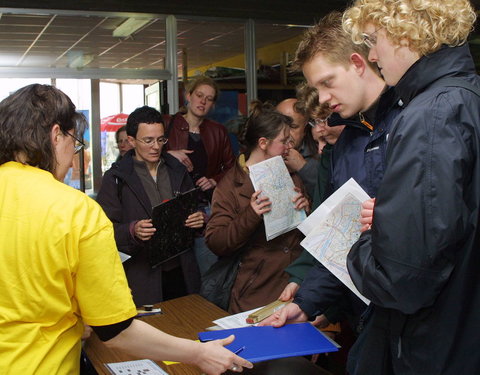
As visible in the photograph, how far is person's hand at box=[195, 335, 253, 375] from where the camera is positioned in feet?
5.94

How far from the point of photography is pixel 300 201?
10.7 ft

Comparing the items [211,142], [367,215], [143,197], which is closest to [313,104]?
[143,197]

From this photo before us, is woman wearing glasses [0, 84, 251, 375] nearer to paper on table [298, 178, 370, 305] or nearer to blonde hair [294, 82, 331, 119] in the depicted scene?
paper on table [298, 178, 370, 305]

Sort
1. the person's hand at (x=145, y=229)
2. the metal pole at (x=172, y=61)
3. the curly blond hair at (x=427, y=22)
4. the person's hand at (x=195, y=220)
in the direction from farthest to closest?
the metal pole at (x=172, y=61) < the person's hand at (x=195, y=220) < the person's hand at (x=145, y=229) < the curly blond hair at (x=427, y=22)

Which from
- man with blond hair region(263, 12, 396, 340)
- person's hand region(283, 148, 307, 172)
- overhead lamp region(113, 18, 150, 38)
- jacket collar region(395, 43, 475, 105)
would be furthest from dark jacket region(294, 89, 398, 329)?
overhead lamp region(113, 18, 150, 38)

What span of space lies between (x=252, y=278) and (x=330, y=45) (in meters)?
1.53

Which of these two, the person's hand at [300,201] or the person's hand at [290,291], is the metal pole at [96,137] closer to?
the person's hand at [300,201]

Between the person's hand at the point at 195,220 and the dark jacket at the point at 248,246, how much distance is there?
0.29 m

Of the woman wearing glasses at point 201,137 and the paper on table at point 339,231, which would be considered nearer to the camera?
the paper on table at point 339,231

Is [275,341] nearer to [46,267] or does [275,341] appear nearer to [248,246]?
[46,267]

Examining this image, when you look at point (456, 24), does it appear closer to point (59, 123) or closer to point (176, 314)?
point (59, 123)

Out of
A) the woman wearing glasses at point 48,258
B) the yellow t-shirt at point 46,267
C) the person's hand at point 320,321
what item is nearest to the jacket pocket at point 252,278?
the person's hand at point 320,321

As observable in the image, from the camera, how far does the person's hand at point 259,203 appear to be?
310 cm

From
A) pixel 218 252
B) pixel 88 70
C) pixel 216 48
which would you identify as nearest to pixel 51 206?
pixel 218 252
